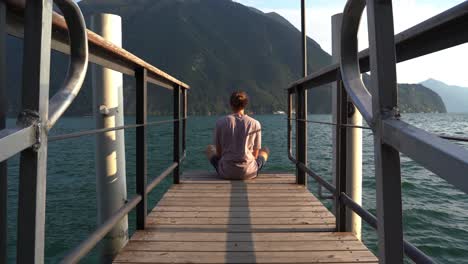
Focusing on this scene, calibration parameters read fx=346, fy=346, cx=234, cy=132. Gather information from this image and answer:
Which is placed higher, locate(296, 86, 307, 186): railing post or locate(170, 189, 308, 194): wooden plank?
locate(296, 86, 307, 186): railing post

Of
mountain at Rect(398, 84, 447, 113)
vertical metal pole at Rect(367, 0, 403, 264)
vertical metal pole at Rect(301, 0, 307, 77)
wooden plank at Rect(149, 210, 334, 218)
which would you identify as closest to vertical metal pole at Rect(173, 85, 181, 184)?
wooden plank at Rect(149, 210, 334, 218)

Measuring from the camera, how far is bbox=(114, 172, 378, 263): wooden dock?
190 centimetres

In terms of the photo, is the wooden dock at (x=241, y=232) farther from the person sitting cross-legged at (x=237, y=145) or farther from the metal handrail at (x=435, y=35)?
the metal handrail at (x=435, y=35)

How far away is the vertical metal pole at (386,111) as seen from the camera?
83cm

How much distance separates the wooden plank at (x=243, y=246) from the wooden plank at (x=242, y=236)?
49 mm

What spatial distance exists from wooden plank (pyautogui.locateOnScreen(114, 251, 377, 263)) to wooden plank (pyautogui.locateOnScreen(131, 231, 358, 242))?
205 mm

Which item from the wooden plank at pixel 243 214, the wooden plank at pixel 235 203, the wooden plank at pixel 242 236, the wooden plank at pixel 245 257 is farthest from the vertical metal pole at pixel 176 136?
the wooden plank at pixel 245 257

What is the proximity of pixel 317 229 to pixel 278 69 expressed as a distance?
149 m

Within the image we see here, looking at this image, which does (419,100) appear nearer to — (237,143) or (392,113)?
(237,143)

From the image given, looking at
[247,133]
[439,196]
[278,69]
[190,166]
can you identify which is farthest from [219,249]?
[278,69]

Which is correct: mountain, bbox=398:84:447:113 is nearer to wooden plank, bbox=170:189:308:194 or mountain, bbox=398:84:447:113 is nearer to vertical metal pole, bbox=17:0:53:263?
wooden plank, bbox=170:189:308:194

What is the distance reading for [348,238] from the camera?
2154mm

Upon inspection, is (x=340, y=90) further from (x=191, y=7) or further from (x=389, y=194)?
(x=191, y=7)

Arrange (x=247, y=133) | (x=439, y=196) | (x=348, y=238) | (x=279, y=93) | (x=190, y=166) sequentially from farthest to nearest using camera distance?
(x=279, y=93) → (x=190, y=166) → (x=439, y=196) → (x=247, y=133) → (x=348, y=238)
